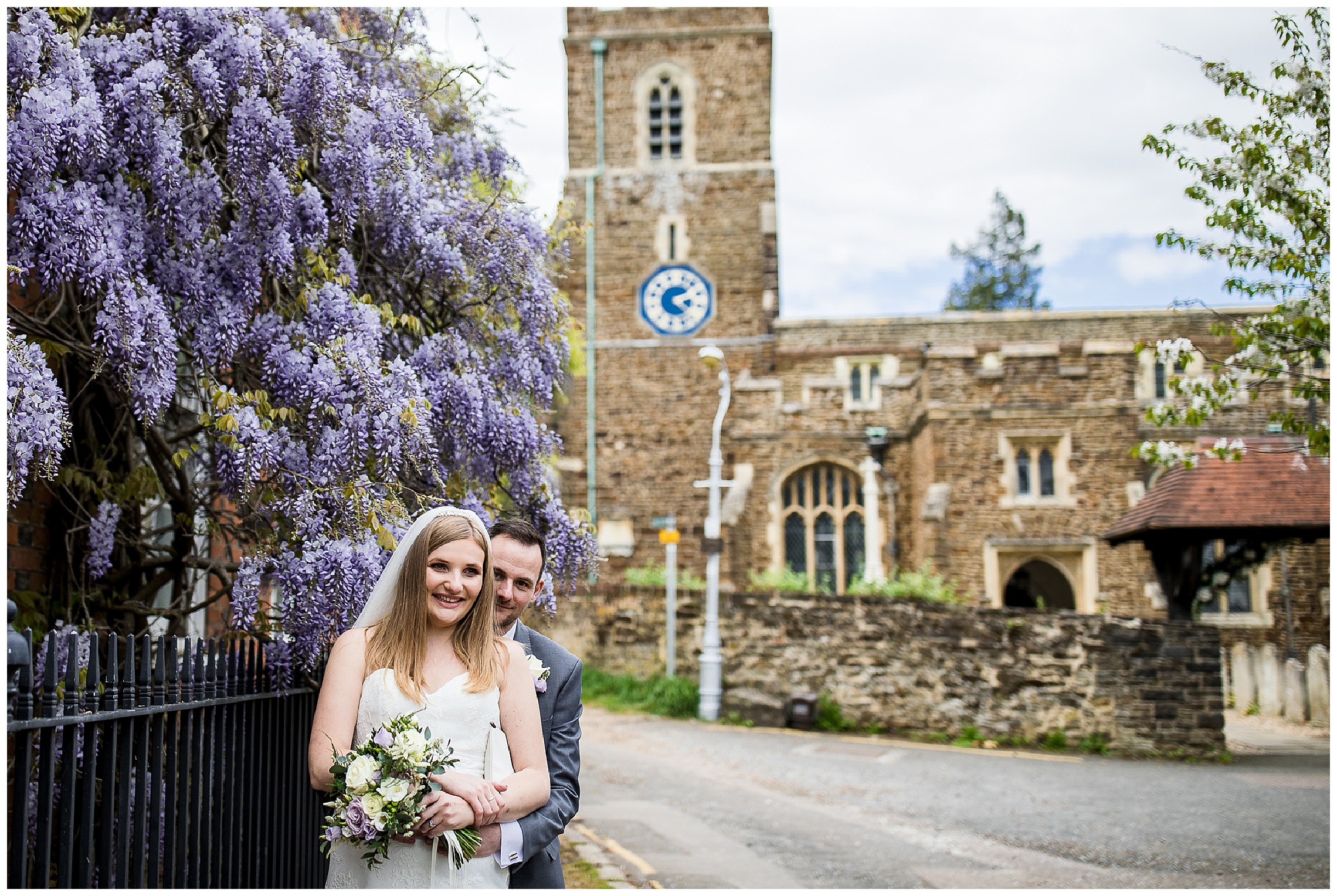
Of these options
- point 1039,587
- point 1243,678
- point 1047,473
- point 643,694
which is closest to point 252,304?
point 643,694

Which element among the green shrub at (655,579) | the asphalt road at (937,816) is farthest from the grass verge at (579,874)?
the green shrub at (655,579)

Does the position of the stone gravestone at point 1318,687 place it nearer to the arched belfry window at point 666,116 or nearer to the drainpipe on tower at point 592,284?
the drainpipe on tower at point 592,284

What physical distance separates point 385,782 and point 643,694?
1474 centimetres

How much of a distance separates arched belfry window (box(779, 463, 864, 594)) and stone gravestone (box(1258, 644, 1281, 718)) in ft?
26.1

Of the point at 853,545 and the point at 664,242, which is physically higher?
the point at 664,242

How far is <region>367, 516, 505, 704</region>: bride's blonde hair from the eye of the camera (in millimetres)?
2781

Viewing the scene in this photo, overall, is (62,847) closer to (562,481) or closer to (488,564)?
(488,564)

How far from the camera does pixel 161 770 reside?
10.5 ft

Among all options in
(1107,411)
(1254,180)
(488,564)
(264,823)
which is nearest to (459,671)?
(488,564)

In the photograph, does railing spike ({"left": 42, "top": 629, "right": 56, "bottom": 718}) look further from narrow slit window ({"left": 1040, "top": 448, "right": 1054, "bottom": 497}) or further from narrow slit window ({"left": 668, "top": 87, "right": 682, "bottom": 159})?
narrow slit window ({"left": 668, "top": 87, "right": 682, "bottom": 159})

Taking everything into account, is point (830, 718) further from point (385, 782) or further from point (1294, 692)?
point (385, 782)

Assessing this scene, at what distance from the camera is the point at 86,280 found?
13.0 feet

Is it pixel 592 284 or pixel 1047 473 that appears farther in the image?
pixel 592 284

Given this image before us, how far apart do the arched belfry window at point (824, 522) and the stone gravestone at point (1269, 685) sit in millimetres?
7941
